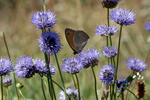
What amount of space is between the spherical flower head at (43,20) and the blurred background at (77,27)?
135 centimetres

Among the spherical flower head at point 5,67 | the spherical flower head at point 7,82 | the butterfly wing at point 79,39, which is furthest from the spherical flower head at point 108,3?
the spherical flower head at point 7,82

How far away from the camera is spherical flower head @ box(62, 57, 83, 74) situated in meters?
1.90

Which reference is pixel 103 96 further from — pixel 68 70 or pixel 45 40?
pixel 45 40

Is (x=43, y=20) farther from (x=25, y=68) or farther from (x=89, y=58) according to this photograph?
(x=89, y=58)

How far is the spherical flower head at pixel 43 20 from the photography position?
69.5 inches

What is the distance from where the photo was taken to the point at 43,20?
5.78 ft

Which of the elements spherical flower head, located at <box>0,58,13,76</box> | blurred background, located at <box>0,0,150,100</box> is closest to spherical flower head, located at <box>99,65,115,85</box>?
spherical flower head, located at <box>0,58,13,76</box>

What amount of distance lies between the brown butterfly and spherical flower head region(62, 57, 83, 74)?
0.12 meters

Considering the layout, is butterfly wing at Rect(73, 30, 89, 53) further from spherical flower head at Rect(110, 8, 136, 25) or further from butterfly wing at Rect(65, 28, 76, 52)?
spherical flower head at Rect(110, 8, 136, 25)

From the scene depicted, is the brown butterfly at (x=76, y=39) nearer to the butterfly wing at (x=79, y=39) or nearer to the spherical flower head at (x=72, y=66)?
the butterfly wing at (x=79, y=39)

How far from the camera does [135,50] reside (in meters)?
5.52

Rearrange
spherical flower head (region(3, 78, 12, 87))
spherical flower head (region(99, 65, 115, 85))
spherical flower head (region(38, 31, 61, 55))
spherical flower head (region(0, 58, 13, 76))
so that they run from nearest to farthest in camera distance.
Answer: spherical flower head (region(38, 31, 61, 55)) → spherical flower head (region(0, 58, 13, 76)) → spherical flower head (region(99, 65, 115, 85)) → spherical flower head (region(3, 78, 12, 87))

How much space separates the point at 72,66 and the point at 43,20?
366 mm

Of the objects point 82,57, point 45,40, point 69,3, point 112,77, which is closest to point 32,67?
point 45,40
